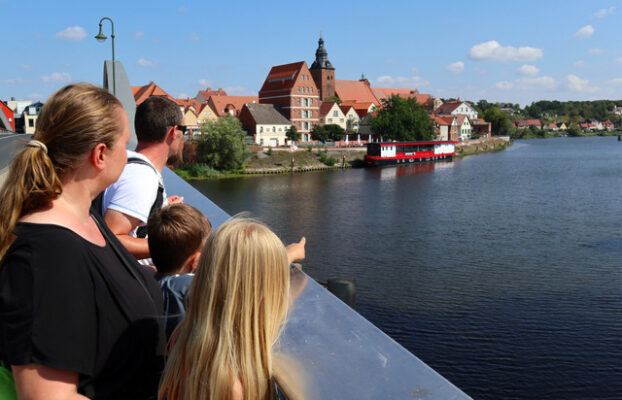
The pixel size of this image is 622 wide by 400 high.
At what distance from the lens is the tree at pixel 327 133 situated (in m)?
61.3

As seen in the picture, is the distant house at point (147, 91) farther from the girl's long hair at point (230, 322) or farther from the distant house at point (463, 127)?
the girl's long hair at point (230, 322)

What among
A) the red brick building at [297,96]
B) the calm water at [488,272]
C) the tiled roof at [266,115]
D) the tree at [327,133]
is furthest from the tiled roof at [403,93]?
the calm water at [488,272]

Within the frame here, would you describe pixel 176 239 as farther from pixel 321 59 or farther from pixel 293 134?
pixel 321 59

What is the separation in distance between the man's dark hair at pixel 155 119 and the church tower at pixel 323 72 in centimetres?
7530

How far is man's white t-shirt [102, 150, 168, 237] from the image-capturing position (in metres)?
2.31

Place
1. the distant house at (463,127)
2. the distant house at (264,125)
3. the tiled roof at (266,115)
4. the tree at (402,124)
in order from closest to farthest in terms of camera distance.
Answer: the distant house at (264,125), the tiled roof at (266,115), the tree at (402,124), the distant house at (463,127)

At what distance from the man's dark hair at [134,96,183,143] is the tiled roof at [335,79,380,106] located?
284 ft

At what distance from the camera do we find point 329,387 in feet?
3.59

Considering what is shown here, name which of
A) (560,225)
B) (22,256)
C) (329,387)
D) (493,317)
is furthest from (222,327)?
(560,225)

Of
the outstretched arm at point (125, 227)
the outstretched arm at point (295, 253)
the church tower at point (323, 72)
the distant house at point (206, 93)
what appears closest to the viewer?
the outstretched arm at point (295, 253)

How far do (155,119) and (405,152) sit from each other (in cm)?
5073

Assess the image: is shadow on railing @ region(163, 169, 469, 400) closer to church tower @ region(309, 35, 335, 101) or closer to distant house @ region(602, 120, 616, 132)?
church tower @ region(309, 35, 335, 101)

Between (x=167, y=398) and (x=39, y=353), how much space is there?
1.10 feet

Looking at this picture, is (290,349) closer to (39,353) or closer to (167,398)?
(167,398)
